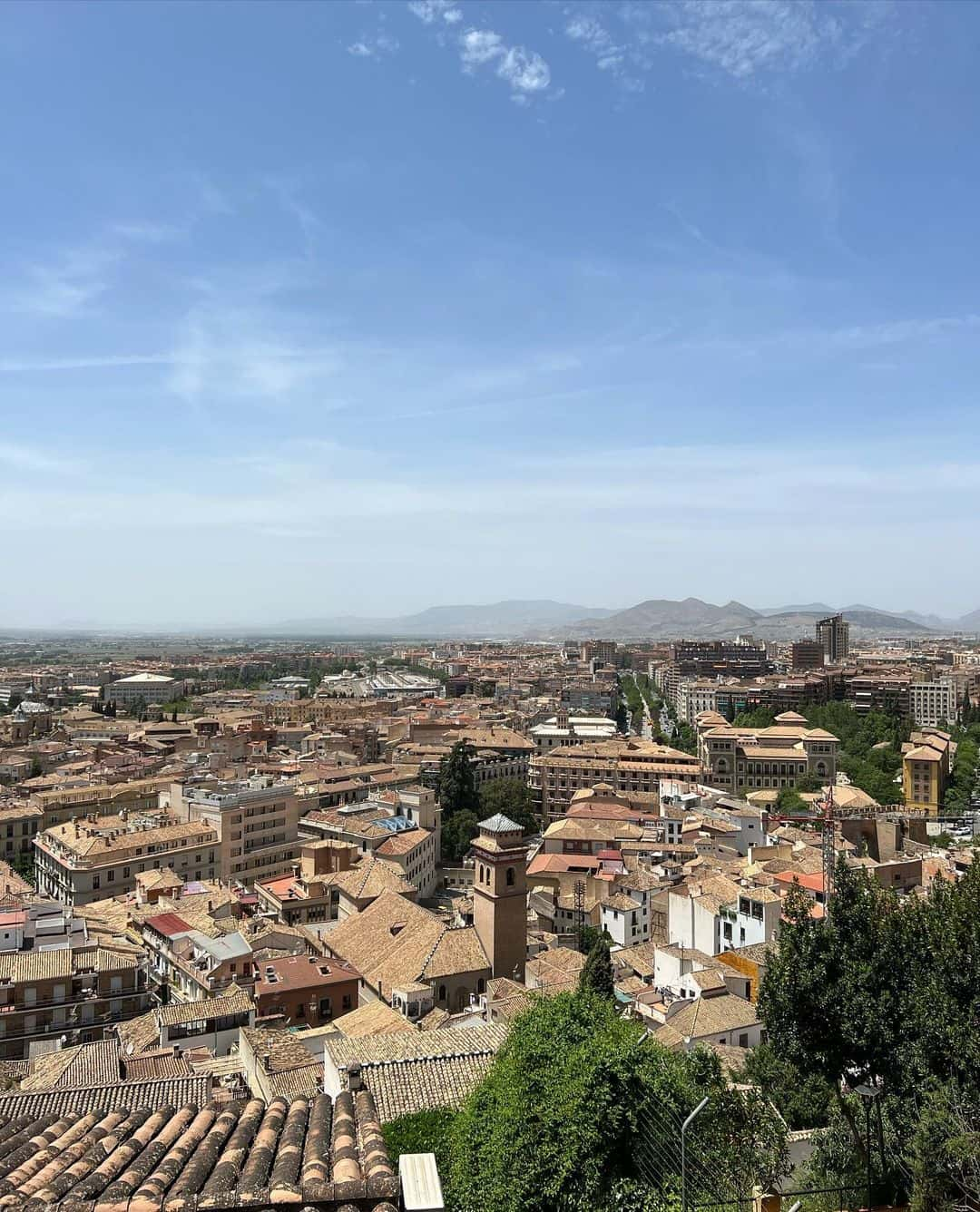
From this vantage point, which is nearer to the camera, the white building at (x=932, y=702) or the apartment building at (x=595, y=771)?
the apartment building at (x=595, y=771)

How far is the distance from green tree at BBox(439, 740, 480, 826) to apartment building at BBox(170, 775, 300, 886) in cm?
708

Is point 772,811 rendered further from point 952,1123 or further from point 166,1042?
point 952,1123

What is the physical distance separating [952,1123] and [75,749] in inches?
1955

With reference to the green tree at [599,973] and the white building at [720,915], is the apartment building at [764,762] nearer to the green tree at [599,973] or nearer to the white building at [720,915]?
the white building at [720,915]

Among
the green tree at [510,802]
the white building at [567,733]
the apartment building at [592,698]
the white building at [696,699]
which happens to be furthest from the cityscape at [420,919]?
the apartment building at [592,698]

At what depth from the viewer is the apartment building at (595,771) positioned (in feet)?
138

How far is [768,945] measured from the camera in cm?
1756

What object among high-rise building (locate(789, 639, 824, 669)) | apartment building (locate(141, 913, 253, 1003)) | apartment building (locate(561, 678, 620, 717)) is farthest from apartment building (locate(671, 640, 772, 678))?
apartment building (locate(141, 913, 253, 1003))

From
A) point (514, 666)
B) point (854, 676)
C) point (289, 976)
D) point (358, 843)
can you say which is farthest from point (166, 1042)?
point (514, 666)

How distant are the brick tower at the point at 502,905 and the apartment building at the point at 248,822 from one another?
12.2 meters

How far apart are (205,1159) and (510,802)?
32194 mm

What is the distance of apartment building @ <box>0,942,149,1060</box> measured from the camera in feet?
50.9

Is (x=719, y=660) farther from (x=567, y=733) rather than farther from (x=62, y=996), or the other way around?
(x=62, y=996)

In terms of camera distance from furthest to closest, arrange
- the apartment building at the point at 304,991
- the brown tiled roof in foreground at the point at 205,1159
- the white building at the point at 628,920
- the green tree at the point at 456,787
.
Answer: the green tree at the point at 456,787 → the white building at the point at 628,920 → the apartment building at the point at 304,991 → the brown tiled roof in foreground at the point at 205,1159
